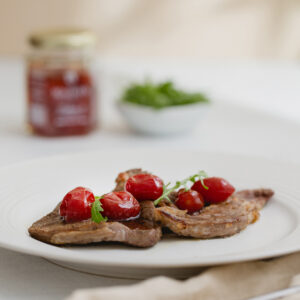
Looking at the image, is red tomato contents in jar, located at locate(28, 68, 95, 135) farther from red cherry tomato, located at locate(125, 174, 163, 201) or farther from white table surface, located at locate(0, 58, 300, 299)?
red cherry tomato, located at locate(125, 174, 163, 201)

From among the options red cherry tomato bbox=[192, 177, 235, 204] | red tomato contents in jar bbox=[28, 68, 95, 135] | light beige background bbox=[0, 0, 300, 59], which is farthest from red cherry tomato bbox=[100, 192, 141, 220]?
light beige background bbox=[0, 0, 300, 59]

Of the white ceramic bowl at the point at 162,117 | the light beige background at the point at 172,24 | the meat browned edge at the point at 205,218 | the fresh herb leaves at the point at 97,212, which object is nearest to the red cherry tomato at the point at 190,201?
the meat browned edge at the point at 205,218

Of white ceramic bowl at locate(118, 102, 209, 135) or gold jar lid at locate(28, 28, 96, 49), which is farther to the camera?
white ceramic bowl at locate(118, 102, 209, 135)

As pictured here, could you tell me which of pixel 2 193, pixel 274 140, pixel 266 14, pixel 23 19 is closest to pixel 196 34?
pixel 266 14

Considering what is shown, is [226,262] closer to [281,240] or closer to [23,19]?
[281,240]

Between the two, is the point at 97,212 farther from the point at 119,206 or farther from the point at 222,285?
the point at 222,285
